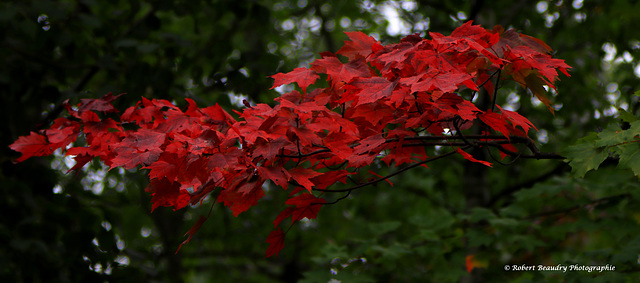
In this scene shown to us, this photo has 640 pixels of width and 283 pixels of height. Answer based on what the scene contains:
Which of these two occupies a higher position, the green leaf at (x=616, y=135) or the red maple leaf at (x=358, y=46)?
the green leaf at (x=616, y=135)

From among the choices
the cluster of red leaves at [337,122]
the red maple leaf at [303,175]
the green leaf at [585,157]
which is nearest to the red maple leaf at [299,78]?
the cluster of red leaves at [337,122]

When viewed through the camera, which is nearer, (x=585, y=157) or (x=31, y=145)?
(x=585, y=157)

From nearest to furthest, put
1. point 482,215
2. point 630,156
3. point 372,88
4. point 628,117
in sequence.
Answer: point 372,88 → point 630,156 → point 628,117 → point 482,215

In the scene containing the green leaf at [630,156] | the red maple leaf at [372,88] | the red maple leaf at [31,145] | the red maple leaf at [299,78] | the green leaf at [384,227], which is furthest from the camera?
the green leaf at [384,227]

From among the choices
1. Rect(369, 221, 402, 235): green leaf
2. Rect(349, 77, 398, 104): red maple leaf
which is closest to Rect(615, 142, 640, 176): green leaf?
Rect(349, 77, 398, 104): red maple leaf

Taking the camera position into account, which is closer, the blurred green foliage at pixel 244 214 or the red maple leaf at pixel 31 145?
the red maple leaf at pixel 31 145

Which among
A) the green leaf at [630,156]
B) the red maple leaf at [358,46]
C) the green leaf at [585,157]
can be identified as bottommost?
the red maple leaf at [358,46]

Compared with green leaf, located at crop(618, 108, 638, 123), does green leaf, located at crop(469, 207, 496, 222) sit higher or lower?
lower

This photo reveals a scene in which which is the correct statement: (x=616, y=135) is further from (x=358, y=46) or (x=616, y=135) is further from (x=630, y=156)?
(x=358, y=46)

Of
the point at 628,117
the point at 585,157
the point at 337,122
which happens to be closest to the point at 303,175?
the point at 337,122

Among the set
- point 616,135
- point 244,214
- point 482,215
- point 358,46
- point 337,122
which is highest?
point 616,135

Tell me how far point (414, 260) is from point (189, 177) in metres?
3.24

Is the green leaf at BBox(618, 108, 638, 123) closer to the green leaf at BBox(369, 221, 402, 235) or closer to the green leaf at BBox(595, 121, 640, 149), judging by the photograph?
the green leaf at BBox(595, 121, 640, 149)

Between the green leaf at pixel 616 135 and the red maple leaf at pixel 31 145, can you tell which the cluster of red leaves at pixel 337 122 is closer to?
the green leaf at pixel 616 135
